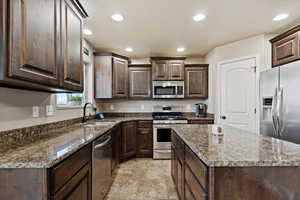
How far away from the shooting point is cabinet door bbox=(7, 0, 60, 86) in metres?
1.03

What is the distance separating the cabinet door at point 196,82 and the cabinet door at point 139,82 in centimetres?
99

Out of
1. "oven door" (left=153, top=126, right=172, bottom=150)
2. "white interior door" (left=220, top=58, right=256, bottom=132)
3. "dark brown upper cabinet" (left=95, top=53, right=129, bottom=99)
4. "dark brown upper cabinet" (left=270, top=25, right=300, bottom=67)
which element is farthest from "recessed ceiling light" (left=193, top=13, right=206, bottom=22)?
"oven door" (left=153, top=126, right=172, bottom=150)

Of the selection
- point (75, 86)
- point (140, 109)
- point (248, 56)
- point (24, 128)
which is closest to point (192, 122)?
point (140, 109)

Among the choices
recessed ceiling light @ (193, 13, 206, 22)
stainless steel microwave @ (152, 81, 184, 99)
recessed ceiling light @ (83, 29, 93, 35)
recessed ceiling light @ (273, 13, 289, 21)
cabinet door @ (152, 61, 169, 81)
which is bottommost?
stainless steel microwave @ (152, 81, 184, 99)

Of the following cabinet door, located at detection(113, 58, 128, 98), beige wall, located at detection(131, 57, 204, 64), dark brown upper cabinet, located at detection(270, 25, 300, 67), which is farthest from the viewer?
beige wall, located at detection(131, 57, 204, 64)

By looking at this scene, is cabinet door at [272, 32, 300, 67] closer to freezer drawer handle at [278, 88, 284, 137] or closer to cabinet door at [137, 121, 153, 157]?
freezer drawer handle at [278, 88, 284, 137]

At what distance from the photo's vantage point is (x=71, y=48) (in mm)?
1784

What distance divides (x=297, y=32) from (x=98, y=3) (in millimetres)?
2742

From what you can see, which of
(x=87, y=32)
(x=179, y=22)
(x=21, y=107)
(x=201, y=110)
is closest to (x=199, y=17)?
(x=179, y=22)

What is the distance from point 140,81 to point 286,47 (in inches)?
115

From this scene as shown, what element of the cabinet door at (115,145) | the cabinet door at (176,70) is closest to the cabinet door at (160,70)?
the cabinet door at (176,70)

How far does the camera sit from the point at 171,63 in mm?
4262

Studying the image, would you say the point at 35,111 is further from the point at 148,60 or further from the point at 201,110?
the point at 201,110

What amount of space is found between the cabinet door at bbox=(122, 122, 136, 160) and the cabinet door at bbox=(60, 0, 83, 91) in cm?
190
